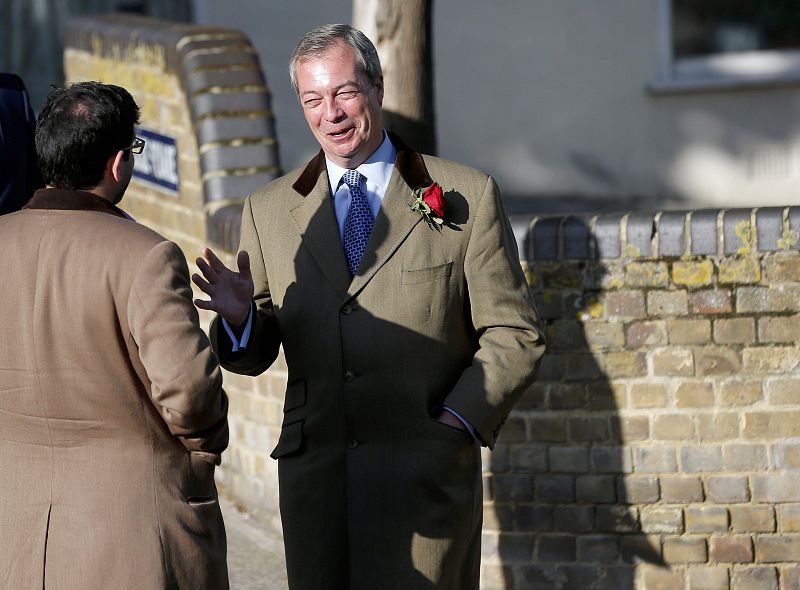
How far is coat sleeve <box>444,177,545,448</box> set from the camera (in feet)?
12.0

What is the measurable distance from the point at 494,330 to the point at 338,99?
74 cm

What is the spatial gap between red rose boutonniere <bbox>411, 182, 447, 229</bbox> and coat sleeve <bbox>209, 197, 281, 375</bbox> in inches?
19.2

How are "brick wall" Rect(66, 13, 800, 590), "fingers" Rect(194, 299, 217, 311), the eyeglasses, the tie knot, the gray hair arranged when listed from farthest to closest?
"brick wall" Rect(66, 13, 800, 590), the tie knot, the gray hair, "fingers" Rect(194, 299, 217, 311), the eyeglasses

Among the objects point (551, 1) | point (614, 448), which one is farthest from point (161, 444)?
point (551, 1)

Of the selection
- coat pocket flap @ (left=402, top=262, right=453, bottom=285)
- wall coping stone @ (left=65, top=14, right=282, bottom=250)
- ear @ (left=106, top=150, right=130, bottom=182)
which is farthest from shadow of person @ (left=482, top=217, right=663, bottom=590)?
ear @ (left=106, top=150, right=130, bottom=182)

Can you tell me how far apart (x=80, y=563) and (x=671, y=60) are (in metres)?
8.87

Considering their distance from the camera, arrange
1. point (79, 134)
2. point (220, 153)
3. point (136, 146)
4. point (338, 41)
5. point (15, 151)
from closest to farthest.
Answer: point (79, 134) < point (136, 146) < point (338, 41) < point (15, 151) < point (220, 153)

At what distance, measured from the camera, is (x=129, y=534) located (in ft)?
10.3

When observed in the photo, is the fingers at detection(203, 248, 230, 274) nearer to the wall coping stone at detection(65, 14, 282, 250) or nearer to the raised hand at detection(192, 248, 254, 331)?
the raised hand at detection(192, 248, 254, 331)

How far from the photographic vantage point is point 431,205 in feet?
12.3

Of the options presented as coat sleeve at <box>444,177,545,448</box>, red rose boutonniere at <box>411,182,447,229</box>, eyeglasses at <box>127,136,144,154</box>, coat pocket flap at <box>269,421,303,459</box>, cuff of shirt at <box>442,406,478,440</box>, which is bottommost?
coat pocket flap at <box>269,421,303,459</box>

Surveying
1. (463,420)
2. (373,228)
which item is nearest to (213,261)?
(373,228)

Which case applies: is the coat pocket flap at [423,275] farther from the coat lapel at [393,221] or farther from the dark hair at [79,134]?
the dark hair at [79,134]

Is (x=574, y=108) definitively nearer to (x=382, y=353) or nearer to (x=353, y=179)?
(x=353, y=179)
